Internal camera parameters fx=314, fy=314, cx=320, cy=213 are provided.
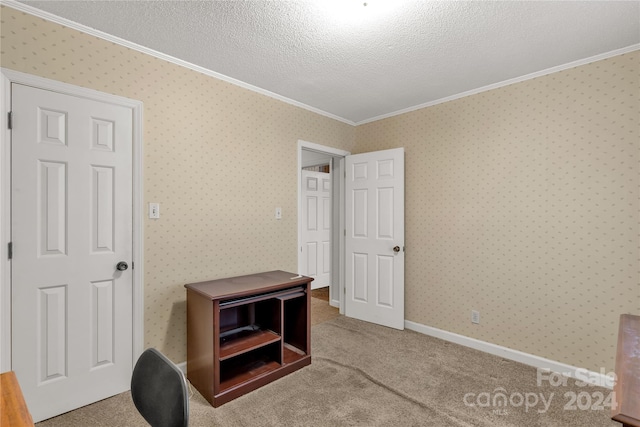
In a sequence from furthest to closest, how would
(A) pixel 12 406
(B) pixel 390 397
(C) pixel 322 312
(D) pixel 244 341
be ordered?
(C) pixel 322 312, (D) pixel 244 341, (B) pixel 390 397, (A) pixel 12 406

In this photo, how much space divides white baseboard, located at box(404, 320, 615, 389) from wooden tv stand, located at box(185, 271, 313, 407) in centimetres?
144

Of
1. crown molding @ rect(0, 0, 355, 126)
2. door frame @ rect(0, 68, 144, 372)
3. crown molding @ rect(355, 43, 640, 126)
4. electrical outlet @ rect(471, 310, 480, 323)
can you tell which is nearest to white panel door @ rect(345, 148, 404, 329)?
crown molding @ rect(355, 43, 640, 126)

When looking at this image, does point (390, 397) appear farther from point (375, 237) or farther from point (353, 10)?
point (353, 10)

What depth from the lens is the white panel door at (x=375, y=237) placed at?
3553mm

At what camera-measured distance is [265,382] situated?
94.3 inches

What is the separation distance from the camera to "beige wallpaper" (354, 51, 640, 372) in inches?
92.1

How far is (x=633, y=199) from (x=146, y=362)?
317 centimetres

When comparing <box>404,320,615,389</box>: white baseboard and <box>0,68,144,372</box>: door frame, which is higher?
<box>0,68,144,372</box>: door frame

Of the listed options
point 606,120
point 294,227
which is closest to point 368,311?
point 294,227

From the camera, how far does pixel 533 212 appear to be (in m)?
2.71

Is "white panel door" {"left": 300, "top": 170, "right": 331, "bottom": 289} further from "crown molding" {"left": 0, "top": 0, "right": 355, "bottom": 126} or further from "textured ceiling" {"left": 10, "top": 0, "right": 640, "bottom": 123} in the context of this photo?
"textured ceiling" {"left": 10, "top": 0, "right": 640, "bottom": 123}

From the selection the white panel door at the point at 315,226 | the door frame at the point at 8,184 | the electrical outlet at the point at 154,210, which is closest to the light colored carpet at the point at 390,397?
the door frame at the point at 8,184

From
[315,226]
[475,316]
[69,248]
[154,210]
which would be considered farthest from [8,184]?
[315,226]

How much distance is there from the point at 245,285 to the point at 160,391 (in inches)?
57.4
